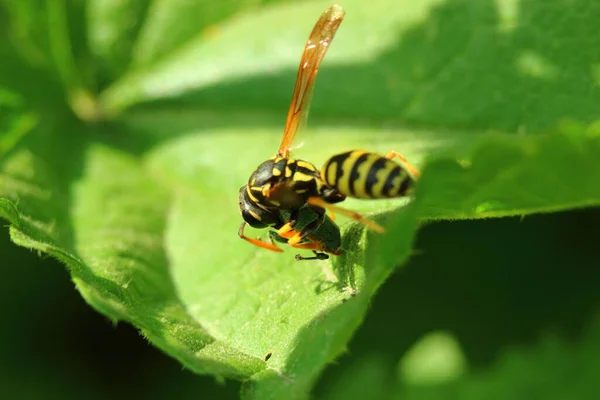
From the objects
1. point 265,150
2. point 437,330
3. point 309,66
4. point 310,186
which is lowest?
point 437,330

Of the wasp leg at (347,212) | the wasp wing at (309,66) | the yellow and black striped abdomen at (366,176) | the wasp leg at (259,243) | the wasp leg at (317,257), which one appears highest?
the wasp wing at (309,66)

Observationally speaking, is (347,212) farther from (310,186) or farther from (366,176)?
(310,186)

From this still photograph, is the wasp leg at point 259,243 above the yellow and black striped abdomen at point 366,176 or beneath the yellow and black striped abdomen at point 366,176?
beneath

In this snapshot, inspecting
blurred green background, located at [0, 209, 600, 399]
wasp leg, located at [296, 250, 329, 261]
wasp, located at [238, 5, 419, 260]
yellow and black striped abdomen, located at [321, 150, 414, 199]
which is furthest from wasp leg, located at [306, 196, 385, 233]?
blurred green background, located at [0, 209, 600, 399]

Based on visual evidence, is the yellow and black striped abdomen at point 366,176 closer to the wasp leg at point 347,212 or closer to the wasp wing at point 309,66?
the wasp leg at point 347,212

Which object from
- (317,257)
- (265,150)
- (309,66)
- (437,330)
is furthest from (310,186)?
(437,330)

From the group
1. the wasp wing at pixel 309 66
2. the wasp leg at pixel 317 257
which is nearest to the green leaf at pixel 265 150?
the wasp leg at pixel 317 257

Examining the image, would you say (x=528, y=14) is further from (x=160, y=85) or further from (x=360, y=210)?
(x=160, y=85)
